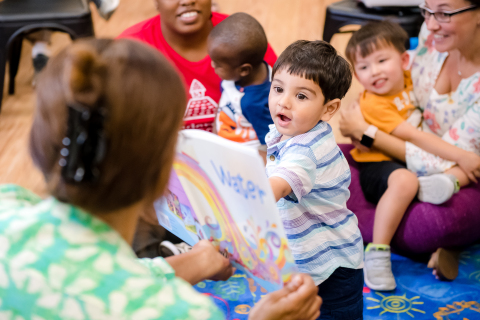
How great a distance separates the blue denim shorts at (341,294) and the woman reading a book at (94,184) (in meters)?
0.47

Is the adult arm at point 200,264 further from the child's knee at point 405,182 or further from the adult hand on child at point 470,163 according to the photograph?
the adult hand on child at point 470,163

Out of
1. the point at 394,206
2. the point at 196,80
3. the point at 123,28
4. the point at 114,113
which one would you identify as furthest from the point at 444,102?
the point at 123,28

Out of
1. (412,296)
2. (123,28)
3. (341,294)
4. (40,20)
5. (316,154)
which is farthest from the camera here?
(123,28)

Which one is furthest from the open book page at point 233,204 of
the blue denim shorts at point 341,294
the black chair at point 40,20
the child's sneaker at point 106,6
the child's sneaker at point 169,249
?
the child's sneaker at point 106,6

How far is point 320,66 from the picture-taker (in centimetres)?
97

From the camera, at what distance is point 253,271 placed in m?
0.83

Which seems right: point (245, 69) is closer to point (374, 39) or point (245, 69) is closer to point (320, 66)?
point (374, 39)

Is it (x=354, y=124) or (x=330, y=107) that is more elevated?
(x=330, y=107)

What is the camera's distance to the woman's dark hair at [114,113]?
1.83 feet

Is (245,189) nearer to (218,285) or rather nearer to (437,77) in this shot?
(218,285)

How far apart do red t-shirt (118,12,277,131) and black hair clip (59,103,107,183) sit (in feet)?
3.88

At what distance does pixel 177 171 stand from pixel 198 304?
0.31 meters

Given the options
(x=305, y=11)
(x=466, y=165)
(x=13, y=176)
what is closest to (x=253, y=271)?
(x=466, y=165)

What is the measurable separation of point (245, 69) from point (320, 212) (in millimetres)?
764
